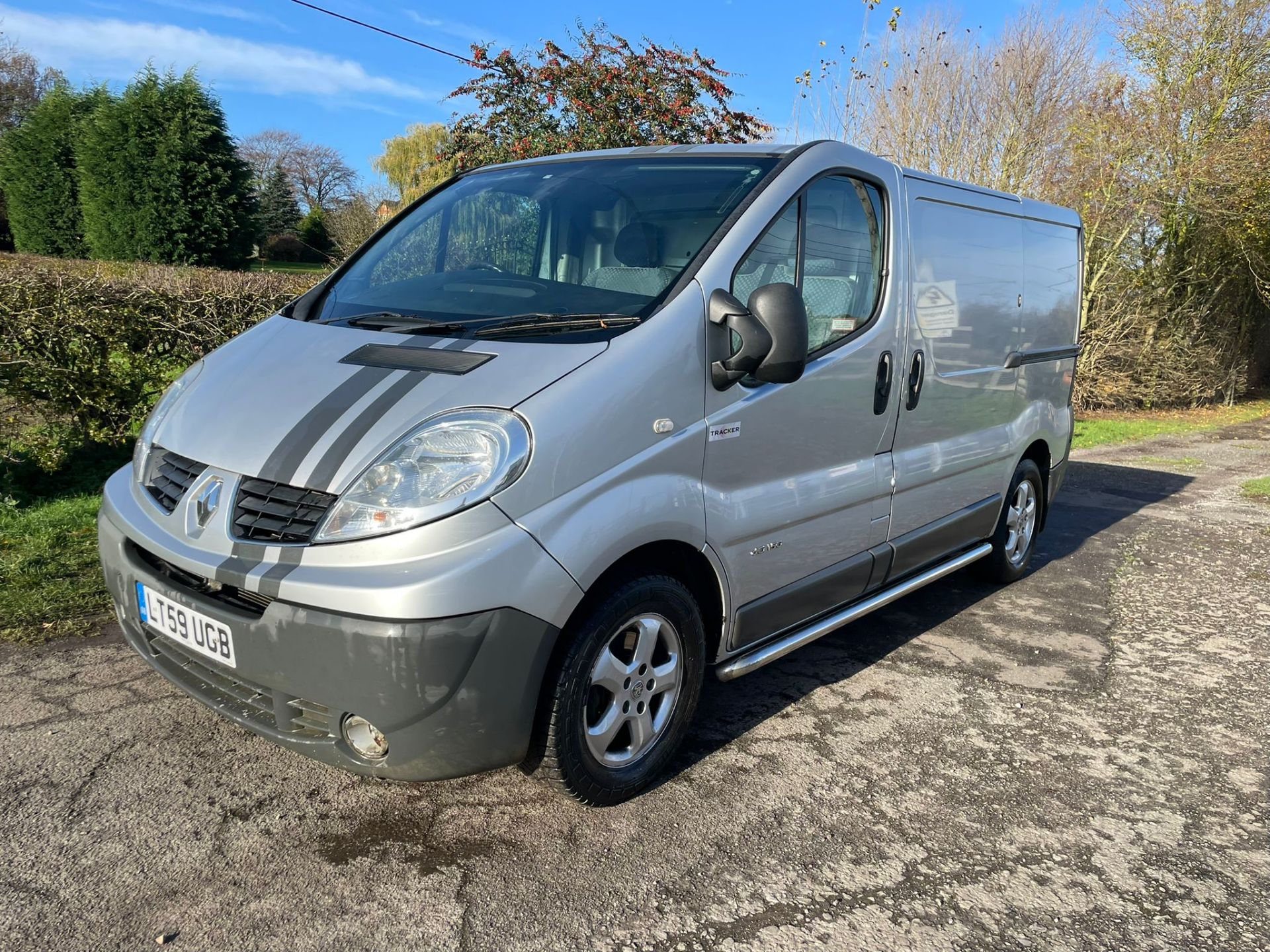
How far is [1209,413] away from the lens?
58.1ft

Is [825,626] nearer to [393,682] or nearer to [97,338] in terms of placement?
[393,682]

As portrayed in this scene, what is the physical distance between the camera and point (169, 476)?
271 cm

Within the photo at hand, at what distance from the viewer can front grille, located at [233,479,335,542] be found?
7.64 ft

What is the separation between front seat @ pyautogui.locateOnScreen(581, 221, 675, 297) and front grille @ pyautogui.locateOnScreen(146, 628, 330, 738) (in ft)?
5.00

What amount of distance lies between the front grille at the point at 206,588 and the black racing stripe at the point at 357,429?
334mm

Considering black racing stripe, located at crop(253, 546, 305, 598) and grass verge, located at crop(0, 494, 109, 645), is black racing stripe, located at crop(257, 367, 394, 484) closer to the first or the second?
black racing stripe, located at crop(253, 546, 305, 598)

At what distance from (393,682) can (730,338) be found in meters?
1.40

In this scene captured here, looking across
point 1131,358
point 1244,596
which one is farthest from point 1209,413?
point 1244,596

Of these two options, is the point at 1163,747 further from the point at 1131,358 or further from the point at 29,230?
the point at 29,230

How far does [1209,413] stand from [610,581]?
1881 centimetres

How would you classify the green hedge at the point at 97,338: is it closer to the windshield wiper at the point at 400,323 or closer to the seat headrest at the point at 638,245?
the windshield wiper at the point at 400,323

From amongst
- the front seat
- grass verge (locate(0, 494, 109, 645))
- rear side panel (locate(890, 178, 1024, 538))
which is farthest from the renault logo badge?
rear side panel (locate(890, 178, 1024, 538))

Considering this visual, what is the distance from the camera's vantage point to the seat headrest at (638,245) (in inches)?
118

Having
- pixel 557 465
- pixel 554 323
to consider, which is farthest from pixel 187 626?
pixel 554 323
